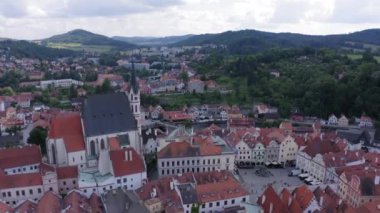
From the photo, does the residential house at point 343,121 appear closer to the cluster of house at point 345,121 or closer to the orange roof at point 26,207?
the cluster of house at point 345,121

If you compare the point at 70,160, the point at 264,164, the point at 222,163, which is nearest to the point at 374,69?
the point at 264,164

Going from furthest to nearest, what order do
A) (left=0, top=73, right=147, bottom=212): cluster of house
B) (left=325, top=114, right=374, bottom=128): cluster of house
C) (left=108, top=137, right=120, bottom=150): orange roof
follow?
(left=325, top=114, right=374, bottom=128): cluster of house → (left=108, top=137, right=120, bottom=150): orange roof → (left=0, top=73, right=147, bottom=212): cluster of house

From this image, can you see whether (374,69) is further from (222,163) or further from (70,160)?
(70,160)

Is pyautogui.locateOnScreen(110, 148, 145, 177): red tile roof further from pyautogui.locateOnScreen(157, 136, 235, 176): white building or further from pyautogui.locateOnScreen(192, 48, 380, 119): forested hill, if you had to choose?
pyautogui.locateOnScreen(192, 48, 380, 119): forested hill

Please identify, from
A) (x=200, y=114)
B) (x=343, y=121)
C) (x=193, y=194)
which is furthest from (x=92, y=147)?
(x=343, y=121)

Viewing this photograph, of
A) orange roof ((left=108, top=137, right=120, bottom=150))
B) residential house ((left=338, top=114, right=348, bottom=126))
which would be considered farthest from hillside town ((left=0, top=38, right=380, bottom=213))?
residential house ((left=338, top=114, right=348, bottom=126))

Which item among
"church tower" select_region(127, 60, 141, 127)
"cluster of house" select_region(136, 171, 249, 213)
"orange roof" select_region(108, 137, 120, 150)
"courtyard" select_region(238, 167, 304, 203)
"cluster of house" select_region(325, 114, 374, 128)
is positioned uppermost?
"church tower" select_region(127, 60, 141, 127)

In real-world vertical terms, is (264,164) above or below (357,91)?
below

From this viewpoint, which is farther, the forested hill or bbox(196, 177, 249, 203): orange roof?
the forested hill
